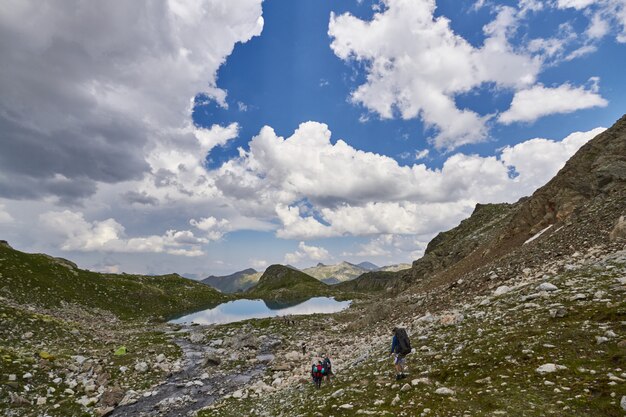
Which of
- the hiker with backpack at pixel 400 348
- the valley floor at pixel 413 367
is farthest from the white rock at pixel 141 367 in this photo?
the hiker with backpack at pixel 400 348

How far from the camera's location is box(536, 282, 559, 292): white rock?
66.7ft

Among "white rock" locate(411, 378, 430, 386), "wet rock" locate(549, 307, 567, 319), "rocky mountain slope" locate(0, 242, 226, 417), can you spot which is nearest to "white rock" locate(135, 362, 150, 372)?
"rocky mountain slope" locate(0, 242, 226, 417)

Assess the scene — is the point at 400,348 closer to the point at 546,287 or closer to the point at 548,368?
the point at 548,368

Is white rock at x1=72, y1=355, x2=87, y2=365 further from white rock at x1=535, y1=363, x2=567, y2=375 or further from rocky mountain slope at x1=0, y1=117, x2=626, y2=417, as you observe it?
white rock at x1=535, y1=363, x2=567, y2=375

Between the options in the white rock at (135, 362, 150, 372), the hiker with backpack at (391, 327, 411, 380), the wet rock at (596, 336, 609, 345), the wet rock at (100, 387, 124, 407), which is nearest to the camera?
the wet rock at (596, 336, 609, 345)

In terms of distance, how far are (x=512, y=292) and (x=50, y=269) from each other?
108m

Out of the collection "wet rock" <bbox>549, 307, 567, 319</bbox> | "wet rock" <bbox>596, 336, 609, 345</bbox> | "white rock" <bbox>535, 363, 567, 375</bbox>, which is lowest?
"white rock" <bbox>535, 363, 567, 375</bbox>

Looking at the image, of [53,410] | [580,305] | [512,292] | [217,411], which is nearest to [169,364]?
[53,410]

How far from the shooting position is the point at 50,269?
294 feet

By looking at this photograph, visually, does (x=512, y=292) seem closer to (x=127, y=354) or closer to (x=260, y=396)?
(x=260, y=396)

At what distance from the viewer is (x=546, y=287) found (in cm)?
2069

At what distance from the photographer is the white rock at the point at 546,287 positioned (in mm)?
20328

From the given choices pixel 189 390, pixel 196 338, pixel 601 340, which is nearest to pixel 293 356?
pixel 189 390

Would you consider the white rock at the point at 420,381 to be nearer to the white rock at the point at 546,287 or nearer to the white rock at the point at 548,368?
the white rock at the point at 548,368
